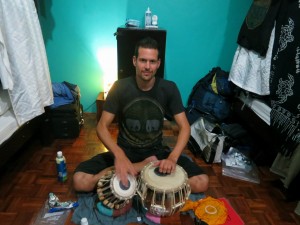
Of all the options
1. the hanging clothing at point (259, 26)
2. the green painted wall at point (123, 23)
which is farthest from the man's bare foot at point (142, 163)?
the green painted wall at point (123, 23)

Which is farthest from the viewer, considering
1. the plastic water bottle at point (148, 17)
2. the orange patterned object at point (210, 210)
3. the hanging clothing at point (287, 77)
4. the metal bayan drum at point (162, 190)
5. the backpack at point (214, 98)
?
the backpack at point (214, 98)

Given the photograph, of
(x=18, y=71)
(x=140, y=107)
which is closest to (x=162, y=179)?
(x=140, y=107)

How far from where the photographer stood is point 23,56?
155cm

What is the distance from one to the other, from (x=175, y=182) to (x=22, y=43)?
1309 millimetres

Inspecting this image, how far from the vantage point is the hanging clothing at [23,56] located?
145 centimetres

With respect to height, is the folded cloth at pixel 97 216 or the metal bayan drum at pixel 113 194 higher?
the metal bayan drum at pixel 113 194

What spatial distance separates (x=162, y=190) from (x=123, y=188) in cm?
23

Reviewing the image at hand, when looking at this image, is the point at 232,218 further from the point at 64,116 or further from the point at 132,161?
the point at 64,116

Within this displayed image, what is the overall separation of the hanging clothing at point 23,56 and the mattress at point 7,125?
4cm

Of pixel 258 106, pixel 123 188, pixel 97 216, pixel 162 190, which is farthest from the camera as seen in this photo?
pixel 258 106

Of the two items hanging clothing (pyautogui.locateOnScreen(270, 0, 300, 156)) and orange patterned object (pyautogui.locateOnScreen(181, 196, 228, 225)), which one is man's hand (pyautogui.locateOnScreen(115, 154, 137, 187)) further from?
hanging clothing (pyautogui.locateOnScreen(270, 0, 300, 156))

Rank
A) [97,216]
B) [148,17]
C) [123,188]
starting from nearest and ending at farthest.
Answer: [123,188] < [97,216] < [148,17]

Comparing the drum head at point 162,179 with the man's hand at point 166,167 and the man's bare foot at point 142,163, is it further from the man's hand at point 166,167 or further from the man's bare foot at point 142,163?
the man's bare foot at point 142,163

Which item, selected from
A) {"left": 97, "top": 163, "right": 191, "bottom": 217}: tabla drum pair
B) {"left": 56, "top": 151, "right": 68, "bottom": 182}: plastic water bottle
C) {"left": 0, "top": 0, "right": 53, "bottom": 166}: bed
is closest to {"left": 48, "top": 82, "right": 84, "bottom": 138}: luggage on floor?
{"left": 0, "top": 0, "right": 53, "bottom": 166}: bed
